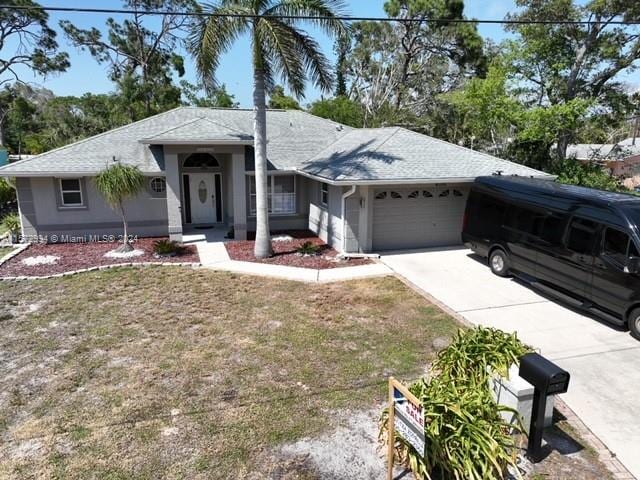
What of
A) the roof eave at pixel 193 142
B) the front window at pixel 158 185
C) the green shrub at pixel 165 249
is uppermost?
the roof eave at pixel 193 142

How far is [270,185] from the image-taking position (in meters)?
16.7

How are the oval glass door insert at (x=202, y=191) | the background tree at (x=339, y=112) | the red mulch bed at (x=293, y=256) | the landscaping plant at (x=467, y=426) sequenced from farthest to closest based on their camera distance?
the background tree at (x=339, y=112)
the oval glass door insert at (x=202, y=191)
the red mulch bed at (x=293, y=256)
the landscaping plant at (x=467, y=426)

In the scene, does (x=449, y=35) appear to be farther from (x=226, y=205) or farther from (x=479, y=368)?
(x=479, y=368)

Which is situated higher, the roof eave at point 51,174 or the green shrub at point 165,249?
the roof eave at point 51,174

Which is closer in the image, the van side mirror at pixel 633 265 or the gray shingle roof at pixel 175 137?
the van side mirror at pixel 633 265

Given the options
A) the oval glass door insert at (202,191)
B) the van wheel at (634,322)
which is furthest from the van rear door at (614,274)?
the oval glass door insert at (202,191)

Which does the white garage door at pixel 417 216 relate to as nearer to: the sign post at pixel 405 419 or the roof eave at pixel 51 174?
the roof eave at pixel 51 174

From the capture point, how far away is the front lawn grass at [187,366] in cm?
513

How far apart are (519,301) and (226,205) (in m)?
11.9


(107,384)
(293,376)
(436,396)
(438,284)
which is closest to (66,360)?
(107,384)

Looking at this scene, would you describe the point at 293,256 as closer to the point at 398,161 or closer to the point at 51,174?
the point at 398,161

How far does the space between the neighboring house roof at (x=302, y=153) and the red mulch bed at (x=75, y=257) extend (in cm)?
254

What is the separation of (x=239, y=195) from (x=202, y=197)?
2.93 meters

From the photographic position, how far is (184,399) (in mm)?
6152
